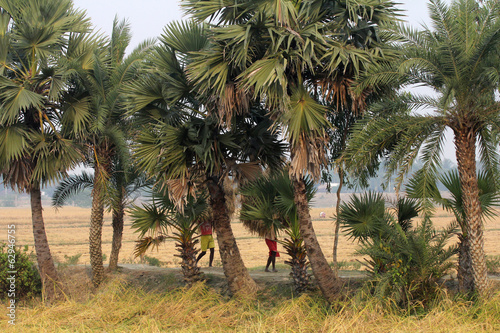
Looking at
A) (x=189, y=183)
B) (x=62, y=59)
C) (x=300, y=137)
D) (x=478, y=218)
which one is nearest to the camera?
(x=478, y=218)

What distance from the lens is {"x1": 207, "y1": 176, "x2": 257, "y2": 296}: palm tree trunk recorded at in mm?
10727

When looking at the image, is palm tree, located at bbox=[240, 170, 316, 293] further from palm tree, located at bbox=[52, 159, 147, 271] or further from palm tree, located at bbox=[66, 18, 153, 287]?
palm tree, located at bbox=[52, 159, 147, 271]

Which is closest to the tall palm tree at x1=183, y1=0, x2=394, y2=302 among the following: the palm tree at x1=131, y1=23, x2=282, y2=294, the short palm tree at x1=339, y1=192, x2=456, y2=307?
the palm tree at x1=131, y1=23, x2=282, y2=294

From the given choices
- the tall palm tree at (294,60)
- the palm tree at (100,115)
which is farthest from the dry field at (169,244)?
the palm tree at (100,115)

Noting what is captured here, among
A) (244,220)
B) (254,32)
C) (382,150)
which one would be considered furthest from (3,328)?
(382,150)

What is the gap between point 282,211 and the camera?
1062cm

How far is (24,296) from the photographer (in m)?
12.4

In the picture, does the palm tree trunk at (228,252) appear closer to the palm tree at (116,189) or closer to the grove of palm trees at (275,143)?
the grove of palm trees at (275,143)

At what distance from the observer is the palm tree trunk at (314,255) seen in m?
9.39

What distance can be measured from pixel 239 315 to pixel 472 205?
484 centimetres

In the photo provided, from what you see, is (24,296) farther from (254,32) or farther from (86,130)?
(254,32)

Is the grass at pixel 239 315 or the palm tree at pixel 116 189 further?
the palm tree at pixel 116 189

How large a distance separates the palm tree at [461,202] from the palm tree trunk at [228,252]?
4212 millimetres

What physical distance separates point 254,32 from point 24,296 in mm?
9255
